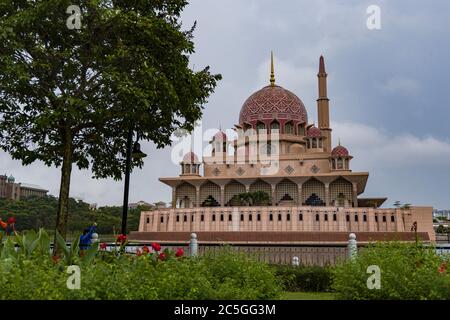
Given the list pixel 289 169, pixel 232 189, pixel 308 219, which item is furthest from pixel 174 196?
pixel 308 219

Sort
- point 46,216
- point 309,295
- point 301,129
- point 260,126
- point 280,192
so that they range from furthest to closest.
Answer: point 301,129, point 260,126, point 280,192, point 46,216, point 309,295

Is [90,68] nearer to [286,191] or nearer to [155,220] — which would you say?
[155,220]

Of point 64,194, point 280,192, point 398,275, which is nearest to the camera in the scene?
point 398,275

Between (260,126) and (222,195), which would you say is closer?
(222,195)

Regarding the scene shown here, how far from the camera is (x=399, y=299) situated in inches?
237

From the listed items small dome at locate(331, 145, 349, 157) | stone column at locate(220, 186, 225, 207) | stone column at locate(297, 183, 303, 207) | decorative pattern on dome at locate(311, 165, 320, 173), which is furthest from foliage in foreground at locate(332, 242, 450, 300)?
stone column at locate(220, 186, 225, 207)

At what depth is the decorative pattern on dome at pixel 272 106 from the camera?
41.0 meters

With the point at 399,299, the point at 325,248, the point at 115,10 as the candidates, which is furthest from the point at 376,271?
the point at 115,10

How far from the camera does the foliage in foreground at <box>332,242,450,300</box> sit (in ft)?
19.6

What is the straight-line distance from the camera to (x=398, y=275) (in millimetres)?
6262

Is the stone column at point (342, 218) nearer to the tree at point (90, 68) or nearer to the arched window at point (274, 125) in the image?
the arched window at point (274, 125)

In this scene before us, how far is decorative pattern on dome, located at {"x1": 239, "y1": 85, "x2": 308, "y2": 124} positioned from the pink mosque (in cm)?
10

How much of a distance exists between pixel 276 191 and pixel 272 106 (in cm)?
889

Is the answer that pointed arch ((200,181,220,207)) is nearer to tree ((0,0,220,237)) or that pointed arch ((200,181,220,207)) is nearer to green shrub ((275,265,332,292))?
tree ((0,0,220,237))
